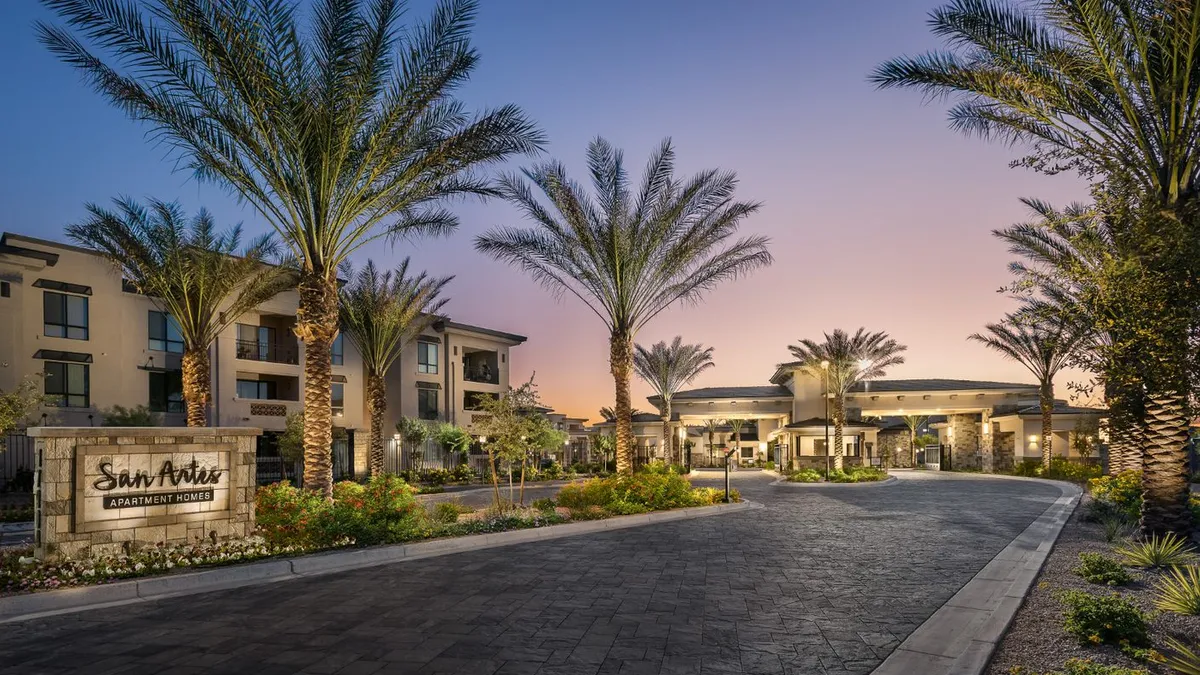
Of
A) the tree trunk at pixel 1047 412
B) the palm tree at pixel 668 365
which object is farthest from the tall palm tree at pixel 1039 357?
the palm tree at pixel 668 365

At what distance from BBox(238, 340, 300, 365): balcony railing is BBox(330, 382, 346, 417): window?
2.64 metres

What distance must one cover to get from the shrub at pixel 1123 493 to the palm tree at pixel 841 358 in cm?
2238

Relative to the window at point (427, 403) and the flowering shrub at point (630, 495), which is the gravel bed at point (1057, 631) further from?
the window at point (427, 403)

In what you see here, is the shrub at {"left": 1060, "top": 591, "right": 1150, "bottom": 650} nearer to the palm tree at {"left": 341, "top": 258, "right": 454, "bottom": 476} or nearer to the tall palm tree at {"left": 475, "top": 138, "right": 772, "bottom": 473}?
the tall palm tree at {"left": 475, "top": 138, "right": 772, "bottom": 473}

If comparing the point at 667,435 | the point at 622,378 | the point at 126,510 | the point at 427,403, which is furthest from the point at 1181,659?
the point at 427,403

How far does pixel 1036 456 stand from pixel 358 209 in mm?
41594

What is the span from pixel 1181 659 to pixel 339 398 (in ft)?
128

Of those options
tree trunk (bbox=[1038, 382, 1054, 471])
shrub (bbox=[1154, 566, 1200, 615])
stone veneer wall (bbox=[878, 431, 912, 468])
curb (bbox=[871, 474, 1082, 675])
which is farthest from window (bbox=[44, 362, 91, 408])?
stone veneer wall (bbox=[878, 431, 912, 468])

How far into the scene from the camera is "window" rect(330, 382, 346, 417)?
127 ft

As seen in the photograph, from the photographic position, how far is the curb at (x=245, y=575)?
8094mm

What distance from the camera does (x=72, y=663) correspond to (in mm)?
6105

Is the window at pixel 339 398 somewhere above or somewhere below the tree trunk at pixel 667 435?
above

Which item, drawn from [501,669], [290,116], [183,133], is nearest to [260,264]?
[183,133]

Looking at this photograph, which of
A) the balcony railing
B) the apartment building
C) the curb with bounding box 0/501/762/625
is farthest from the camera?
the balcony railing
